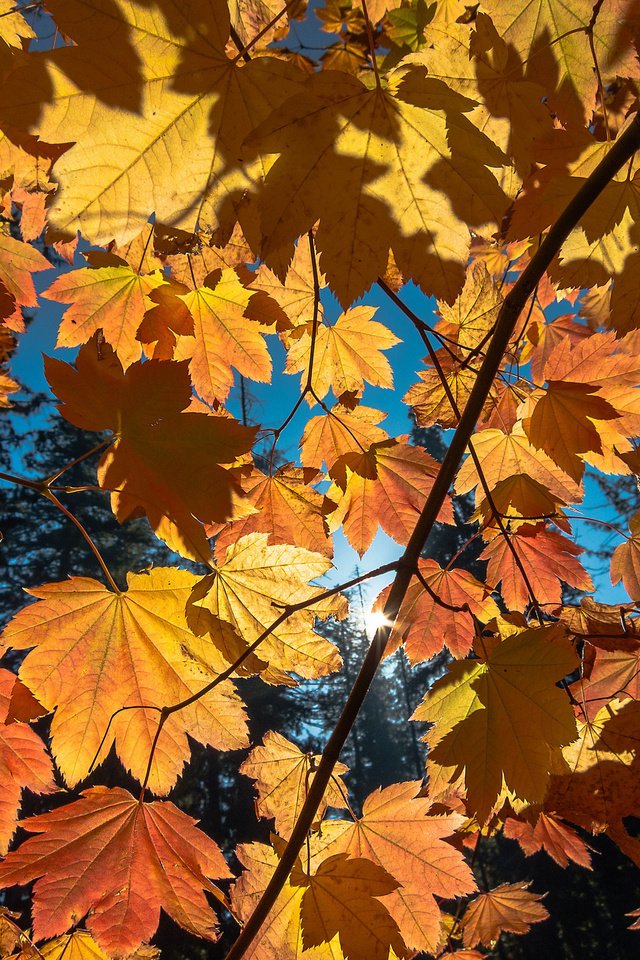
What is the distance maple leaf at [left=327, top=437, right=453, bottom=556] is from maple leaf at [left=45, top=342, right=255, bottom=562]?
57cm

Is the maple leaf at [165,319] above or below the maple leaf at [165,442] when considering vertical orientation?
above

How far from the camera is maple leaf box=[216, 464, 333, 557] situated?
1804 millimetres

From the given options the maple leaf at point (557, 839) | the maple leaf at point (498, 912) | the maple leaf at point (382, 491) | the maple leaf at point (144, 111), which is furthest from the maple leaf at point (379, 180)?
the maple leaf at point (498, 912)

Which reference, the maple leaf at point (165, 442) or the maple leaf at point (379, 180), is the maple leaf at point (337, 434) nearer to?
the maple leaf at point (165, 442)

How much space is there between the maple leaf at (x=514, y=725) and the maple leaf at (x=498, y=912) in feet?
9.29

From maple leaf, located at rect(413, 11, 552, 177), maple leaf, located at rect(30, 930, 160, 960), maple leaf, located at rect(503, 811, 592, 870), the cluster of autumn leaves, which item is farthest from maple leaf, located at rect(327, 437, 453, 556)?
maple leaf, located at rect(30, 930, 160, 960)

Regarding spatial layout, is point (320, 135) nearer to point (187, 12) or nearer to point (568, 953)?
point (187, 12)

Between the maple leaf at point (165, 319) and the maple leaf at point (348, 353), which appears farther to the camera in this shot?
the maple leaf at point (348, 353)

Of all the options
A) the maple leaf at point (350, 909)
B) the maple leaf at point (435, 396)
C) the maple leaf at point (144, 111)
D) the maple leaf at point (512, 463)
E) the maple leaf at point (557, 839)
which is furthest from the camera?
the maple leaf at point (435, 396)

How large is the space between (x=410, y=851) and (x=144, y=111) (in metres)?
1.64

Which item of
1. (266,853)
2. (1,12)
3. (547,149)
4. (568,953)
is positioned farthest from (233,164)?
(568,953)

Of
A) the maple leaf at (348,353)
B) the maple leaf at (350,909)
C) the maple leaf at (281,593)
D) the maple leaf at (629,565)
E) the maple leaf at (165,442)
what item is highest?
the maple leaf at (348,353)

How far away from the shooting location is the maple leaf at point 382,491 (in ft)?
5.71

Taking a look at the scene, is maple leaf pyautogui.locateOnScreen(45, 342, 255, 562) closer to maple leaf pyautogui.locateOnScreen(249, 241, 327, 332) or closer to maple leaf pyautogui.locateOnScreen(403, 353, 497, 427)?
maple leaf pyautogui.locateOnScreen(249, 241, 327, 332)
